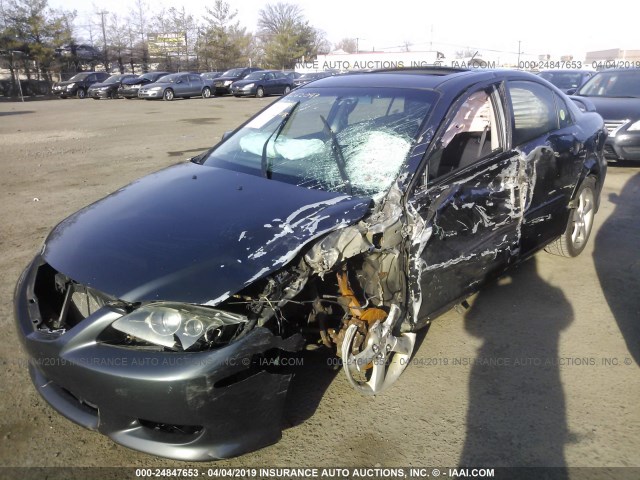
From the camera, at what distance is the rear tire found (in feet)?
15.0

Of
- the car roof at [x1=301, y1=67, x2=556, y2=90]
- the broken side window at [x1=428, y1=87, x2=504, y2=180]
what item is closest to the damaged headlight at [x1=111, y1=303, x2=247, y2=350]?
the broken side window at [x1=428, y1=87, x2=504, y2=180]

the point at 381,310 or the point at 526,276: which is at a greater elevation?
the point at 381,310

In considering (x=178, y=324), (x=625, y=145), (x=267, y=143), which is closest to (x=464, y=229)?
(x=267, y=143)

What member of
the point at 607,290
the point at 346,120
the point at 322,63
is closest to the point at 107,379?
the point at 346,120

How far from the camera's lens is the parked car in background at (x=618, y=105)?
8.10 metres

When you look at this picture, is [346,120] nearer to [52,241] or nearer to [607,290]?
[52,241]

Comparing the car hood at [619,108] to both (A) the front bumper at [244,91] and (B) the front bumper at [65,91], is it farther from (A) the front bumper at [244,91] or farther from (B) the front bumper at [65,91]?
(B) the front bumper at [65,91]

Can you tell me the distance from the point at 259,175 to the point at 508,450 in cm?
203

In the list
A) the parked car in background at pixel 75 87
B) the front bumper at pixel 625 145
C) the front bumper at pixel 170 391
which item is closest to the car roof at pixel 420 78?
the front bumper at pixel 170 391

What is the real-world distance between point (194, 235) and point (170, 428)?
0.88 metres

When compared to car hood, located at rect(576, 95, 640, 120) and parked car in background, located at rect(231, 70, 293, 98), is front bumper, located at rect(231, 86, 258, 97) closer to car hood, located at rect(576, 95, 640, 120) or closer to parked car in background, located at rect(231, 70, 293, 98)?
parked car in background, located at rect(231, 70, 293, 98)

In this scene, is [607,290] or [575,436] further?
[607,290]

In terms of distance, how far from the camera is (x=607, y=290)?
4199 mm

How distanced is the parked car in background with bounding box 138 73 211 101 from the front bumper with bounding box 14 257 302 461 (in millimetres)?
26071
